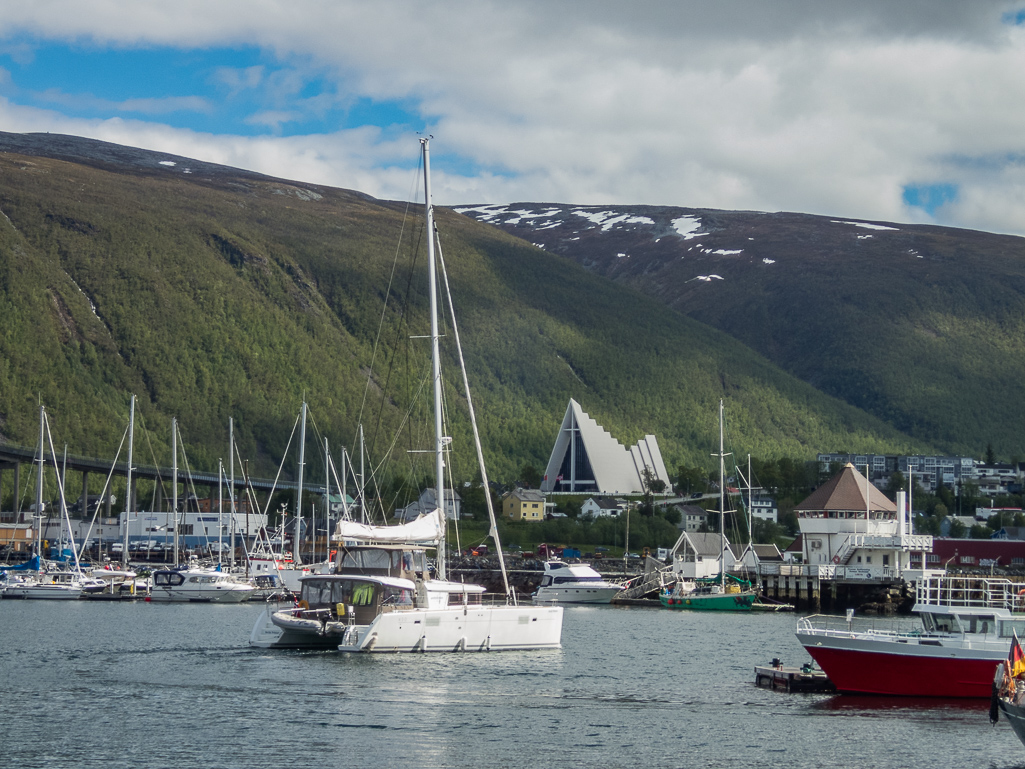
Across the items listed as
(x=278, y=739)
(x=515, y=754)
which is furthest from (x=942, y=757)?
(x=278, y=739)

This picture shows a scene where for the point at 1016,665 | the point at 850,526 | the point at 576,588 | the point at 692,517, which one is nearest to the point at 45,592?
the point at 576,588

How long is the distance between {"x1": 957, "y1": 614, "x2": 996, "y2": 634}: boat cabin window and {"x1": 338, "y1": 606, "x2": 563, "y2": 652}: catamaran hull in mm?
16464

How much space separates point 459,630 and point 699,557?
68325 mm

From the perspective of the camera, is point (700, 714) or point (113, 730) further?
point (700, 714)

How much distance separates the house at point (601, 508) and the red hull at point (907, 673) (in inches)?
4831

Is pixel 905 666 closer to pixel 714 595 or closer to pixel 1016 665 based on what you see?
pixel 1016 665

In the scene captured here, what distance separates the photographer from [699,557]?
115000mm

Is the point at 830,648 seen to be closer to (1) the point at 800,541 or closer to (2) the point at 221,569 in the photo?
(2) the point at 221,569

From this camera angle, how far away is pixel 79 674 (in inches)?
1847

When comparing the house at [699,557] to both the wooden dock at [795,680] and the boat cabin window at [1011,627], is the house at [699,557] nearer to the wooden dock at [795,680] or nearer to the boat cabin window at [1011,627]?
the wooden dock at [795,680]

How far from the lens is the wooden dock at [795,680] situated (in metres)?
43.6

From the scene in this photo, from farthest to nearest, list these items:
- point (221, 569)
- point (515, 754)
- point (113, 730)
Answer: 1. point (221, 569)
2. point (113, 730)
3. point (515, 754)

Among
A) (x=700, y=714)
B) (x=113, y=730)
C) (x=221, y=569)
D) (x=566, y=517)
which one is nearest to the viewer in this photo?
(x=113, y=730)

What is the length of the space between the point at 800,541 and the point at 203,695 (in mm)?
86480
